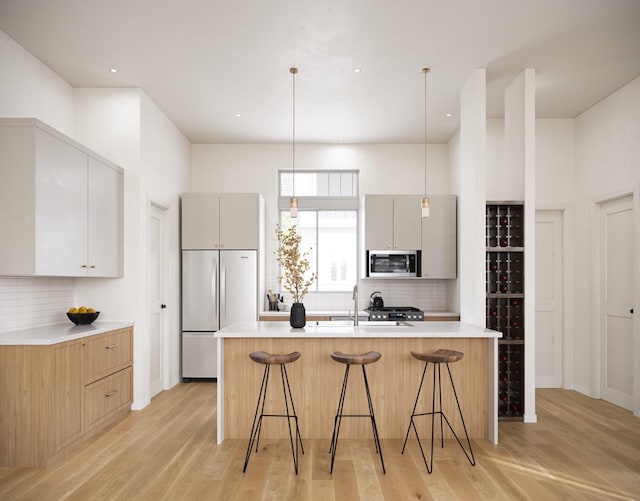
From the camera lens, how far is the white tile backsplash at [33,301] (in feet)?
12.4

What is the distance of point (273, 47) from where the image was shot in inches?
158

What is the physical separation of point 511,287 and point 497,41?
87.8 inches

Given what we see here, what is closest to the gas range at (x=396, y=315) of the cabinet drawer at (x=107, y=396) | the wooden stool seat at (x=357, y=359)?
the wooden stool seat at (x=357, y=359)

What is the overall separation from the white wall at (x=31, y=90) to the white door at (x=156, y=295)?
123cm

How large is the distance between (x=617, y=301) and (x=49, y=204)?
5527 mm

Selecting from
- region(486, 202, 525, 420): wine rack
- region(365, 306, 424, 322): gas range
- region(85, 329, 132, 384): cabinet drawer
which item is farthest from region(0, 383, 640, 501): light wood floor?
region(365, 306, 424, 322): gas range

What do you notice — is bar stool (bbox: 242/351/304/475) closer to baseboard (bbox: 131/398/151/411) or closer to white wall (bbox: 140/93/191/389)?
baseboard (bbox: 131/398/151/411)

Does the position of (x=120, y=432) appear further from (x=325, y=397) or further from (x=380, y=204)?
(x=380, y=204)

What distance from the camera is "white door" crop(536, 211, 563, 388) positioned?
579cm

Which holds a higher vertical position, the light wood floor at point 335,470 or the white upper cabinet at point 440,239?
the white upper cabinet at point 440,239

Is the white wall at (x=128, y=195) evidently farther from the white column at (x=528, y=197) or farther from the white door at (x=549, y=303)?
the white door at (x=549, y=303)

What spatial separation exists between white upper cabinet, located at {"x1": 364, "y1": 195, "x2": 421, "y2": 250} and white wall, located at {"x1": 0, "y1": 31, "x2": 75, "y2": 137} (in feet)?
12.0

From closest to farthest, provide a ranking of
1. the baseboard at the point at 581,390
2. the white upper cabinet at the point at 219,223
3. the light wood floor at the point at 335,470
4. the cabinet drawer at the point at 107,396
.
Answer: the light wood floor at the point at 335,470 → the cabinet drawer at the point at 107,396 → the baseboard at the point at 581,390 → the white upper cabinet at the point at 219,223


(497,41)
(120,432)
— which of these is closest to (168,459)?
(120,432)
